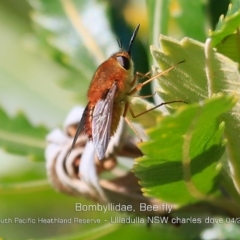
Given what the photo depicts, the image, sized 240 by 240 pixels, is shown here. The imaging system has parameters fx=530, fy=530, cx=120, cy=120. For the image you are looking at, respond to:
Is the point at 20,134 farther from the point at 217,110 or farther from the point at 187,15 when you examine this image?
the point at 217,110

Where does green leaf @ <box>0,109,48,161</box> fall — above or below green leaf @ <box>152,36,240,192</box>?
above

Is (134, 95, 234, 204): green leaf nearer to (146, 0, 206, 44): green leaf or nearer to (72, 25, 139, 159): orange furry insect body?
(72, 25, 139, 159): orange furry insect body

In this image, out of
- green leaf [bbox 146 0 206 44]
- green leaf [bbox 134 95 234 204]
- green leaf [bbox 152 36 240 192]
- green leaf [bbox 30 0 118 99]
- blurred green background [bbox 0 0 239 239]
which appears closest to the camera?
green leaf [bbox 134 95 234 204]

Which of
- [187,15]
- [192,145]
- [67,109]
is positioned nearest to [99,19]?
[187,15]

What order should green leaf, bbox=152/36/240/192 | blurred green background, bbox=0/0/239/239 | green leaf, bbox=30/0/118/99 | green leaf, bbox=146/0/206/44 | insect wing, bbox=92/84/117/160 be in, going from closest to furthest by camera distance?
1. green leaf, bbox=152/36/240/192
2. insect wing, bbox=92/84/117/160
3. green leaf, bbox=146/0/206/44
4. blurred green background, bbox=0/0/239/239
5. green leaf, bbox=30/0/118/99

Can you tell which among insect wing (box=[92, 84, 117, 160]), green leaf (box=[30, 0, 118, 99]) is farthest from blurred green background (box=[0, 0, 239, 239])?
insect wing (box=[92, 84, 117, 160])

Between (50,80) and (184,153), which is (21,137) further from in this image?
(50,80)
